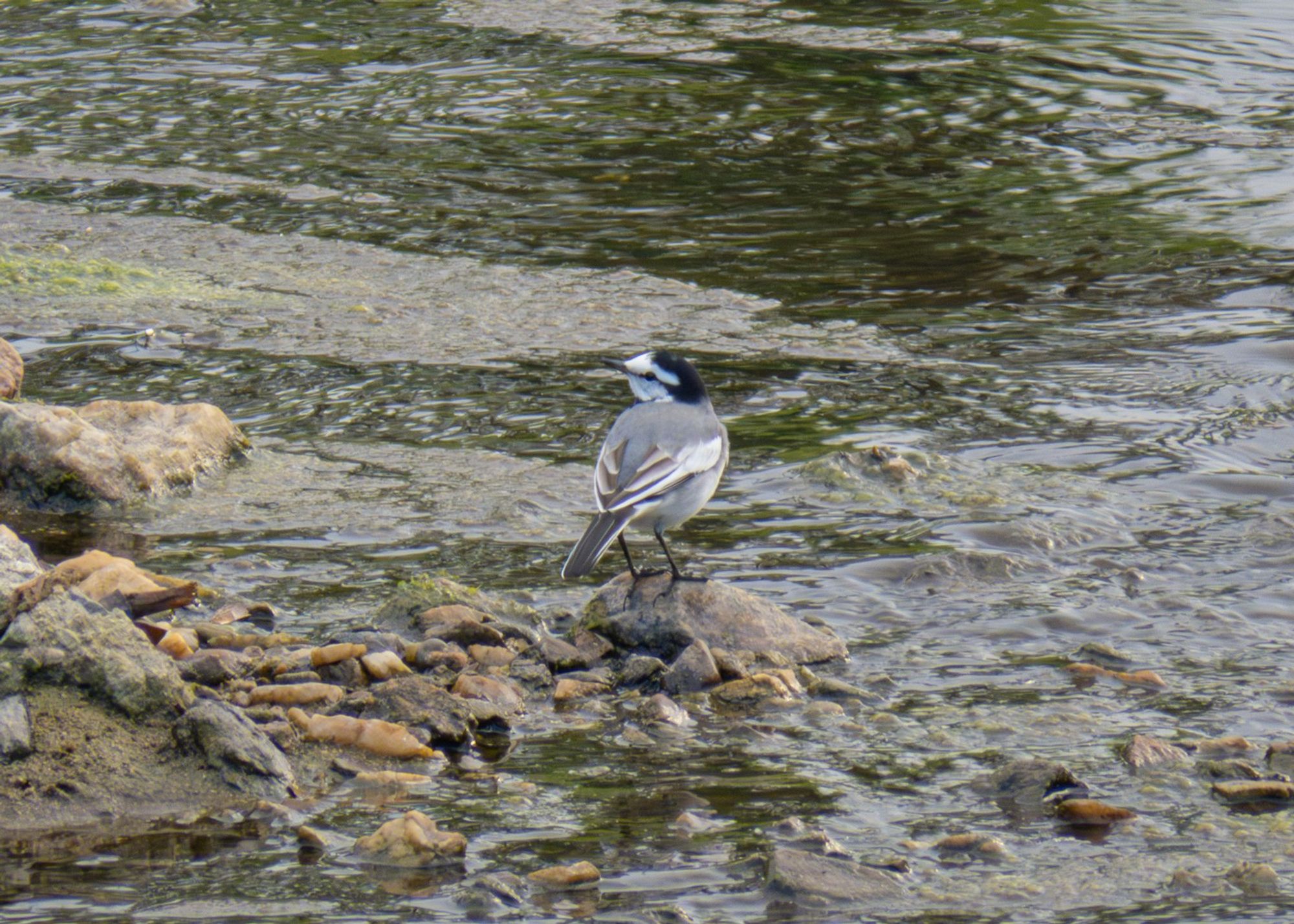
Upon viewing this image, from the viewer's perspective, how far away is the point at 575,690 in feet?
18.8

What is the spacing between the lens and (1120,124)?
14297 millimetres

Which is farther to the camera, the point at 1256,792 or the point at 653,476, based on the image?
the point at 653,476

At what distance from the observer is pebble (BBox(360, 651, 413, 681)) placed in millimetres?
5625

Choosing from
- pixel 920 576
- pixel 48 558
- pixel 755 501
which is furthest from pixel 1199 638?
pixel 48 558

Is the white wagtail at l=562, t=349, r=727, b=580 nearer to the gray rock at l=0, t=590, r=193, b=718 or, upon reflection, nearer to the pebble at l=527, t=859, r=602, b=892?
the gray rock at l=0, t=590, r=193, b=718

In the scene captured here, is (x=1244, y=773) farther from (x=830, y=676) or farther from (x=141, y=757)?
(x=141, y=757)

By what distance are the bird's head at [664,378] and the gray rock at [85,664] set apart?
240 centimetres

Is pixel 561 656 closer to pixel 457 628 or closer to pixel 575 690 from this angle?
pixel 575 690

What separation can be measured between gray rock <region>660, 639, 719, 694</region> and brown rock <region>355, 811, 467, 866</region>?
4.67ft

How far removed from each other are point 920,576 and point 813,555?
489mm

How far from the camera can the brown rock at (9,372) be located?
8.50 m

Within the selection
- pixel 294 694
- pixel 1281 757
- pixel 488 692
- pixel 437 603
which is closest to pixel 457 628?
pixel 437 603

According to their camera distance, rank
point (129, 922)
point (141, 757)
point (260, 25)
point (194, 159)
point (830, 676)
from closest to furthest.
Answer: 1. point (129, 922)
2. point (141, 757)
3. point (830, 676)
4. point (194, 159)
5. point (260, 25)

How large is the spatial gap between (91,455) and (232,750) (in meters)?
3.29
